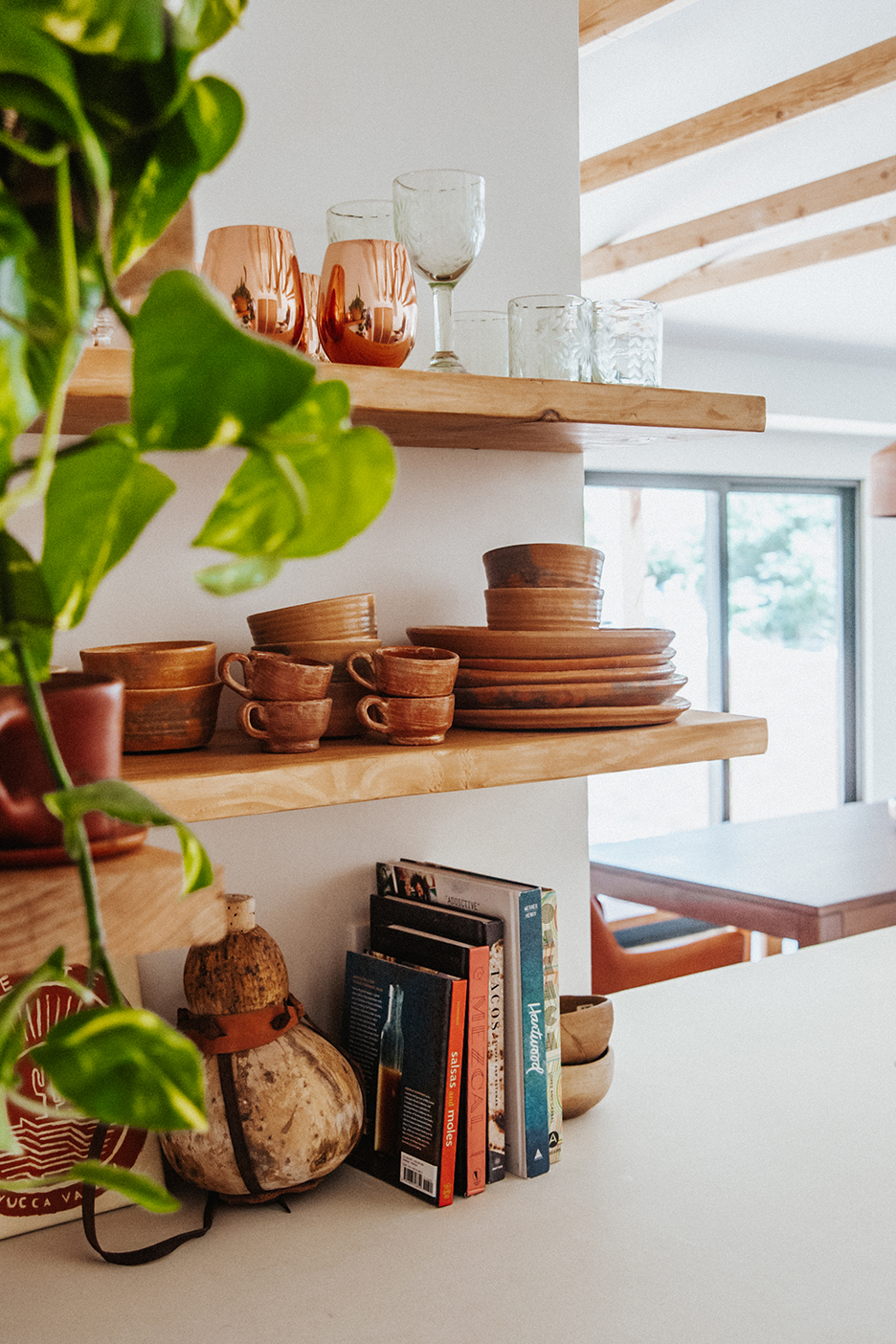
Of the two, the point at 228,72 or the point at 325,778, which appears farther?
the point at 228,72

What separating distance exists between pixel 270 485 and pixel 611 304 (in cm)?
111

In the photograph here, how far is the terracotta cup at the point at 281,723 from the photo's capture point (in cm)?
105

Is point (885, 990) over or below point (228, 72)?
below

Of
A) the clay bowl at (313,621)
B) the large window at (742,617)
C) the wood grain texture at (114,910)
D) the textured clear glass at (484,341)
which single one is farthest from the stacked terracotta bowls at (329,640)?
the large window at (742,617)

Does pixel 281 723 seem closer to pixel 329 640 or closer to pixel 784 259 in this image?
pixel 329 640

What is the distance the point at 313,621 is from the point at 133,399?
89cm

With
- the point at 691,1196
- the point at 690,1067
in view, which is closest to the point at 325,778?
the point at 691,1196

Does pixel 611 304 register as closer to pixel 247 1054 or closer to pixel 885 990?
pixel 247 1054

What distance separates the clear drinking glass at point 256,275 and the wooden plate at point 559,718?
1.37ft

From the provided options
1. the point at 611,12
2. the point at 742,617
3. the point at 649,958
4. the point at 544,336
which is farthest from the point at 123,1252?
the point at 742,617

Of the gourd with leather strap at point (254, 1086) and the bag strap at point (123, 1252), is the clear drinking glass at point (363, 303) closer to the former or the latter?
the gourd with leather strap at point (254, 1086)

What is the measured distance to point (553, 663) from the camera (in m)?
1.23

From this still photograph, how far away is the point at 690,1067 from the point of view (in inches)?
57.8

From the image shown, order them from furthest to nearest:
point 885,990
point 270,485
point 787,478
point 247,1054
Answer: point 787,478, point 885,990, point 247,1054, point 270,485
